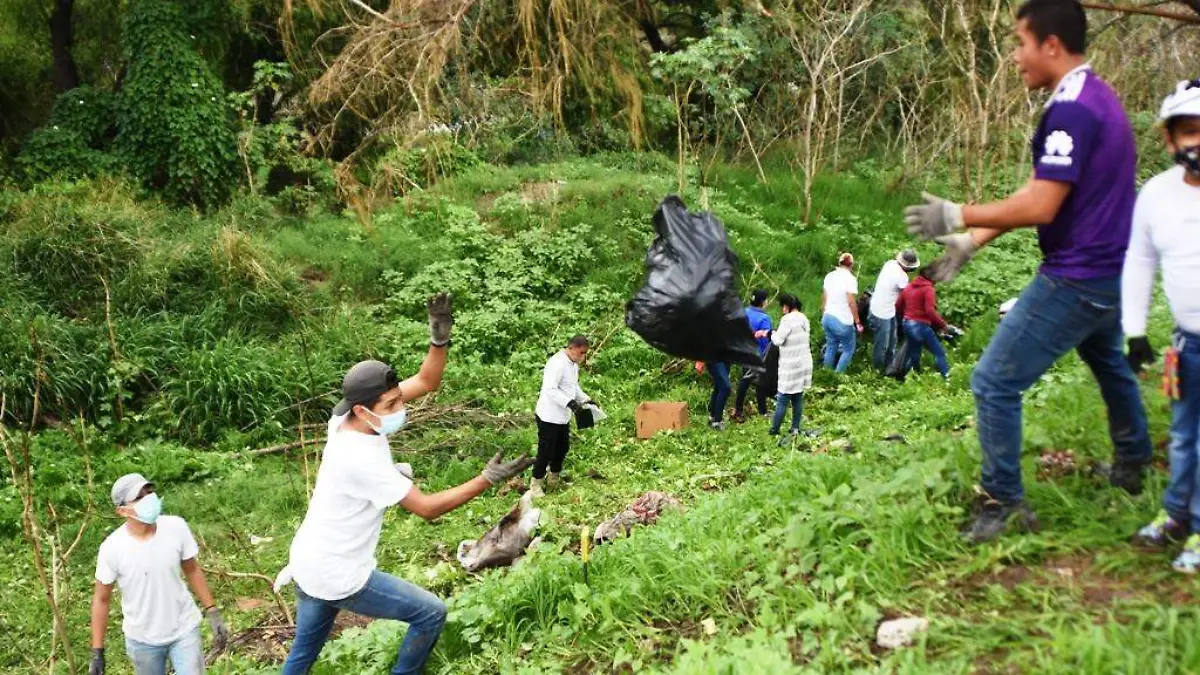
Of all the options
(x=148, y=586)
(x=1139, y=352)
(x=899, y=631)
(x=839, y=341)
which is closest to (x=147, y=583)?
(x=148, y=586)

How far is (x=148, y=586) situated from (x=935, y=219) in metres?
3.59

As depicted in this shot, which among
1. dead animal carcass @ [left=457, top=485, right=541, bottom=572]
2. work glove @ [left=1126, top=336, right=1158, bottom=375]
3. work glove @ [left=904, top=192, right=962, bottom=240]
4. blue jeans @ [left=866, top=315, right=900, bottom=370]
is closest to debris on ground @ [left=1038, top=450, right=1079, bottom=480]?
work glove @ [left=1126, top=336, right=1158, bottom=375]

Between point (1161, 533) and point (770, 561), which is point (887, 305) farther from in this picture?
point (1161, 533)

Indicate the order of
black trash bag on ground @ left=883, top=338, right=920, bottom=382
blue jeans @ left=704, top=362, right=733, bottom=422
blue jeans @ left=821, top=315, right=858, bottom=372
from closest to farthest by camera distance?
blue jeans @ left=704, top=362, right=733, bottom=422, black trash bag on ground @ left=883, top=338, right=920, bottom=382, blue jeans @ left=821, top=315, right=858, bottom=372

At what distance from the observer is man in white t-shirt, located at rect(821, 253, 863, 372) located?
27.7 feet

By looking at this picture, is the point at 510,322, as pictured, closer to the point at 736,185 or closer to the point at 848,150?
the point at 736,185

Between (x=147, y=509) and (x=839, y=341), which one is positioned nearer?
(x=147, y=509)

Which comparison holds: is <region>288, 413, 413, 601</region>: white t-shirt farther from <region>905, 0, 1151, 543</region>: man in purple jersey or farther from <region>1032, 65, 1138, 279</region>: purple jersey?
<region>1032, 65, 1138, 279</region>: purple jersey

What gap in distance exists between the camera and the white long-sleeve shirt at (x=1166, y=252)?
2506mm

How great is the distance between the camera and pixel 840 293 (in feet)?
27.8

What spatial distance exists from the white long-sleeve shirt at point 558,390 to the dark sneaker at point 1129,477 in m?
4.12

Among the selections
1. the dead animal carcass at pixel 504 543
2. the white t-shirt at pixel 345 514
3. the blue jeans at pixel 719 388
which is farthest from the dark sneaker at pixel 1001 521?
the blue jeans at pixel 719 388

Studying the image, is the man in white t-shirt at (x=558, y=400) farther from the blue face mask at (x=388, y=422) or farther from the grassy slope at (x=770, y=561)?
the blue face mask at (x=388, y=422)

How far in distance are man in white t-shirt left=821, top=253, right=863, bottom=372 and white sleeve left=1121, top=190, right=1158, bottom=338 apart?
19.2 feet
